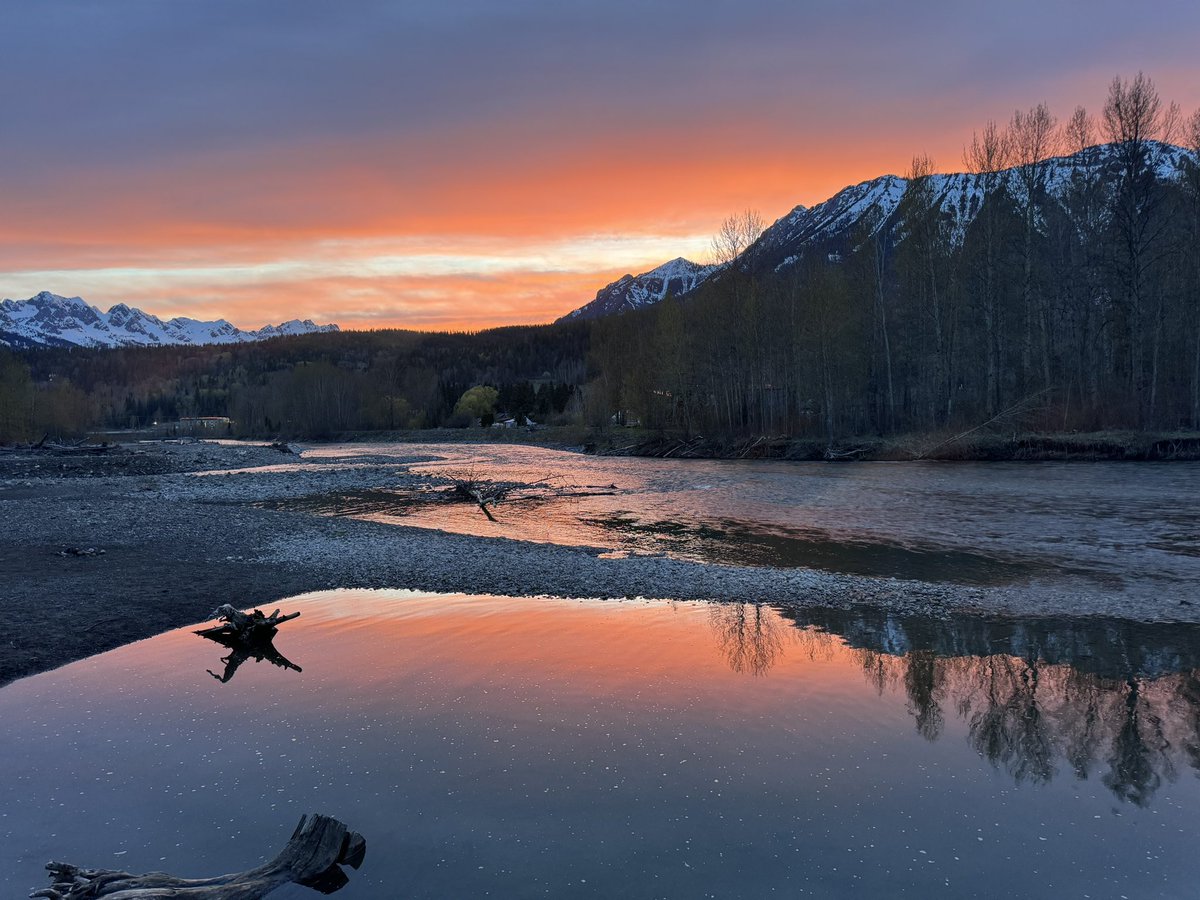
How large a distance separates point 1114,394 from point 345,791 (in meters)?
57.2

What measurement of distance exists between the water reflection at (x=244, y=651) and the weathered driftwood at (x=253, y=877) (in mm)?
6057

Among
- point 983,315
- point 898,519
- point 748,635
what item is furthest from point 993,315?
point 748,635

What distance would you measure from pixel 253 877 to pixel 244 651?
7692 millimetres

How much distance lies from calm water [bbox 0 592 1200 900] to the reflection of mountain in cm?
5

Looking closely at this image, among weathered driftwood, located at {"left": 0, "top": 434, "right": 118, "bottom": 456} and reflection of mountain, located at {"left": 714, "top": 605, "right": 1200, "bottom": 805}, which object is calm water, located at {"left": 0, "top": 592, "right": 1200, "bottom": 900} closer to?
reflection of mountain, located at {"left": 714, "top": 605, "right": 1200, "bottom": 805}

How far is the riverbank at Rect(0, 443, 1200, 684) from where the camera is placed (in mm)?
14531

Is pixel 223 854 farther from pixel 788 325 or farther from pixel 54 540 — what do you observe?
pixel 788 325

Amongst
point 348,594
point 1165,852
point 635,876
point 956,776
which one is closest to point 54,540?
point 348,594

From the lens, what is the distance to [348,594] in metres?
17.2

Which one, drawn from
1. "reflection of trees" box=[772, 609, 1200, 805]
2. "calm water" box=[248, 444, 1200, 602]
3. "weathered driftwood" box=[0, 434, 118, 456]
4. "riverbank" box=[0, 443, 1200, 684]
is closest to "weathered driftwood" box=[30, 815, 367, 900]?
"reflection of trees" box=[772, 609, 1200, 805]

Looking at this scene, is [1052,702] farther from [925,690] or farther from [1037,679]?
[925,690]

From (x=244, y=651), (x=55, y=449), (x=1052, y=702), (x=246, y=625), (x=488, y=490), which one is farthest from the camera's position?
(x=55, y=449)

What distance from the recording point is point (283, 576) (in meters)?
18.6

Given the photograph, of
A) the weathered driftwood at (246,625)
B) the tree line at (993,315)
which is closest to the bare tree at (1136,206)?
the tree line at (993,315)
